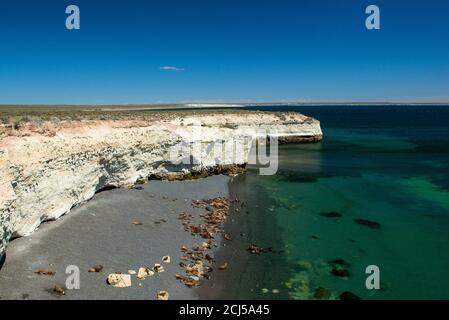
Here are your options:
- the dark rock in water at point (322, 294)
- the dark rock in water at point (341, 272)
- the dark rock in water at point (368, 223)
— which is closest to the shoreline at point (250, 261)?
the dark rock in water at point (322, 294)

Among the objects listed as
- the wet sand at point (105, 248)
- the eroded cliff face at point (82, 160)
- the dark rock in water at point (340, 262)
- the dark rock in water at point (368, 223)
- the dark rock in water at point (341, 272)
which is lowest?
the dark rock in water at point (341, 272)

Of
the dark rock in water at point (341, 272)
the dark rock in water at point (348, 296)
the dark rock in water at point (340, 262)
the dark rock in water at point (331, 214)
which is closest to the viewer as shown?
the dark rock in water at point (348, 296)

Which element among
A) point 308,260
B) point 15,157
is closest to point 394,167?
point 308,260

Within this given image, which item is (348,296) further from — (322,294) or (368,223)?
(368,223)

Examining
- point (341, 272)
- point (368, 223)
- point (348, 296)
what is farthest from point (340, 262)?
point (368, 223)

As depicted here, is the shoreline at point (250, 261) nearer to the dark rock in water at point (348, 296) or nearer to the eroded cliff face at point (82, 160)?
the dark rock in water at point (348, 296)

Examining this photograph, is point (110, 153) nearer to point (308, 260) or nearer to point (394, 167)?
point (308, 260)
